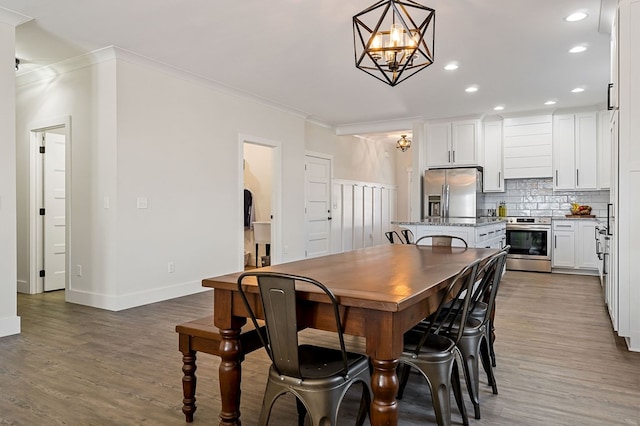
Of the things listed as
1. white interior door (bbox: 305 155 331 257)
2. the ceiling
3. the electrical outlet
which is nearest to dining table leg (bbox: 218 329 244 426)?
the ceiling

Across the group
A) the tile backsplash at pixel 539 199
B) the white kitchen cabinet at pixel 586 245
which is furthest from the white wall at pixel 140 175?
the white kitchen cabinet at pixel 586 245

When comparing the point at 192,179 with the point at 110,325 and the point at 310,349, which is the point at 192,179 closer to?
the point at 110,325

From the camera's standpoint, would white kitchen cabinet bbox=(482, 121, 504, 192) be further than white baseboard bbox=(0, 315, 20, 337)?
Yes

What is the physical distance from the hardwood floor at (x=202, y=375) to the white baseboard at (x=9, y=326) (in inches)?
3.4

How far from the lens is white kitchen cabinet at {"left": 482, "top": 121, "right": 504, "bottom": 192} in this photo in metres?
7.45

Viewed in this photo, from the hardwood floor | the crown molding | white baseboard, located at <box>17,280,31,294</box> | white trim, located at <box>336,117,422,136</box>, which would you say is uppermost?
the crown molding

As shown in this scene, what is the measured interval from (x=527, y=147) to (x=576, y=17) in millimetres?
3892

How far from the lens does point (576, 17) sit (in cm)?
365

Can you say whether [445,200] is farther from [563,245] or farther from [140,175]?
[140,175]

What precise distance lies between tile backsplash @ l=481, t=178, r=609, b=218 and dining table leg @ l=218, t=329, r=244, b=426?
22.5ft

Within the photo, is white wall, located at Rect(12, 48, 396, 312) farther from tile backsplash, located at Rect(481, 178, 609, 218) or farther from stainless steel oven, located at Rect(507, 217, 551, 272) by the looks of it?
tile backsplash, located at Rect(481, 178, 609, 218)

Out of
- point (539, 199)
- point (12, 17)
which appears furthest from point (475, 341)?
point (539, 199)

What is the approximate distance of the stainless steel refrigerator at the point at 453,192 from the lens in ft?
23.6

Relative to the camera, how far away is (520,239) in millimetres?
7141
